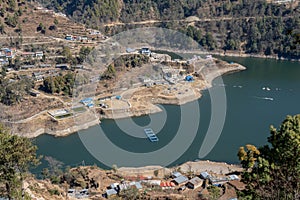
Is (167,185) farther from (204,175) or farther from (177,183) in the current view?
(204,175)

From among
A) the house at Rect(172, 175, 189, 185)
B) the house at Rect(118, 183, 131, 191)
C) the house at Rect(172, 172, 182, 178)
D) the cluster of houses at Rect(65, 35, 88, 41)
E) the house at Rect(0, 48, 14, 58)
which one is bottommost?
the house at Rect(172, 172, 182, 178)

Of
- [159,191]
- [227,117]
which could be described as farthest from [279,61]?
[159,191]

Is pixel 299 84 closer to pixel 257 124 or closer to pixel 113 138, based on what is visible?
pixel 257 124

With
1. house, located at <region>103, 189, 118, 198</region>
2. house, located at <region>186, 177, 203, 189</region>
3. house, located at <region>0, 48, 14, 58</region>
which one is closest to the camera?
house, located at <region>103, 189, 118, 198</region>

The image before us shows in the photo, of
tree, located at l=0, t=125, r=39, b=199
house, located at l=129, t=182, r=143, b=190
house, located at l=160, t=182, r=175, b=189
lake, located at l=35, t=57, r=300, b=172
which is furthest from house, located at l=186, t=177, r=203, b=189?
tree, located at l=0, t=125, r=39, b=199

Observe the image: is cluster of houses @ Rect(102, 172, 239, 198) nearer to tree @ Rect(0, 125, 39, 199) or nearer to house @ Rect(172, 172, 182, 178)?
house @ Rect(172, 172, 182, 178)

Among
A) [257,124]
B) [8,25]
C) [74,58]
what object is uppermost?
[8,25]
